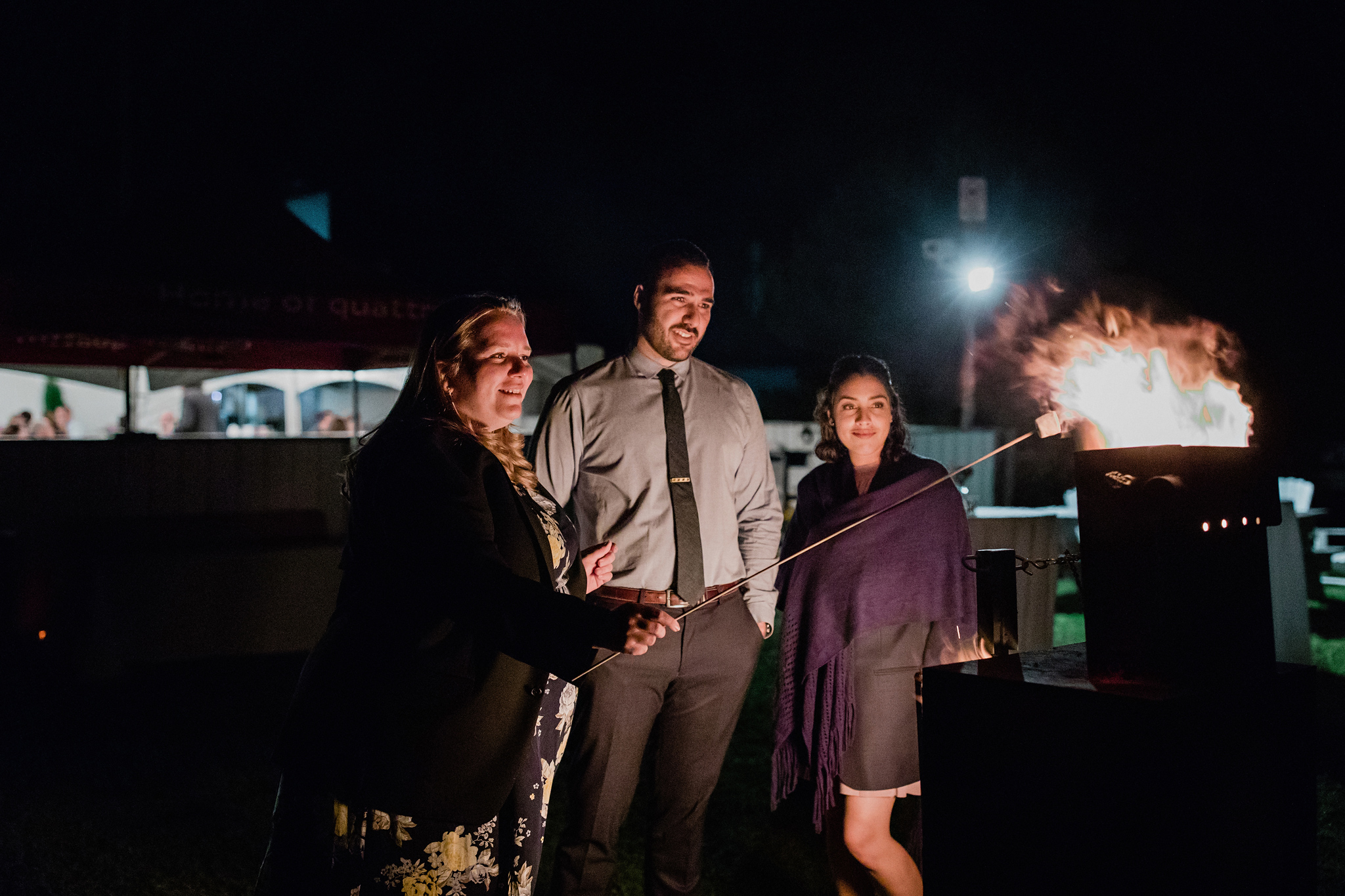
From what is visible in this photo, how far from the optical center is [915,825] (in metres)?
3.12

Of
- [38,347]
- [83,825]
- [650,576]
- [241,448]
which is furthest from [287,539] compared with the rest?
[650,576]

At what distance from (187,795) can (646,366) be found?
3400 millimetres

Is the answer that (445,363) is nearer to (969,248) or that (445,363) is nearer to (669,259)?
(669,259)

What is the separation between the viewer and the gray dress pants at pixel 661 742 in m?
2.91

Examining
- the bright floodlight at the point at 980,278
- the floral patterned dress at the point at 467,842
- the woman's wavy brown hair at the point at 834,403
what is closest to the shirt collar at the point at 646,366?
the woman's wavy brown hair at the point at 834,403

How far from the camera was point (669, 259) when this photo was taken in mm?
3201

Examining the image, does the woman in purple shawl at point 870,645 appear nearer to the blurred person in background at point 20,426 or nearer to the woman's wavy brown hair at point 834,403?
the woman's wavy brown hair at point 834,403

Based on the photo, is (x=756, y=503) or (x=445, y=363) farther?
(x=756, y=503)

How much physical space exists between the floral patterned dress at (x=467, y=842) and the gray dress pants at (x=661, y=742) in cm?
53

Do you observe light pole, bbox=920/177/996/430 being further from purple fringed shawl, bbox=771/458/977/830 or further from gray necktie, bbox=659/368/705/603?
gray necktie, bbox=659/368/705/603

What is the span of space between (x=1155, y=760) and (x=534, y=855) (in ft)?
4.70

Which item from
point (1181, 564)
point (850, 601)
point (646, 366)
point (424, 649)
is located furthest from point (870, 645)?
point (424, 649)

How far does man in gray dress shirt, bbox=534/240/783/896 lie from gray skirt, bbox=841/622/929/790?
380mm

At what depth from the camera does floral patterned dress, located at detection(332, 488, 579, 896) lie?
2.03 metres
